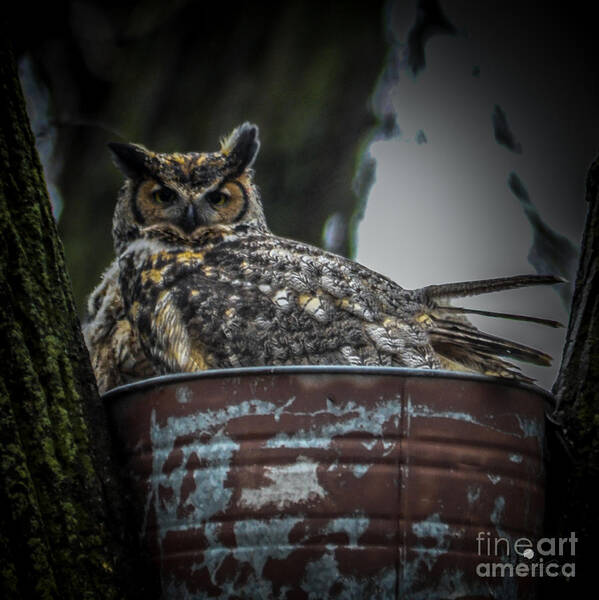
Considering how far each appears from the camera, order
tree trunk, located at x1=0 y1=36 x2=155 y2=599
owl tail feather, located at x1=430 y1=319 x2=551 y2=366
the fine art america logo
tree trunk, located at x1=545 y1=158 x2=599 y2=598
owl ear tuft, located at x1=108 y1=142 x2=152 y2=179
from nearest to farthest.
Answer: tree trunk, located at x1=0 y1=36 x2=155 y2=599
the fine art america logo
tree trunk, located at x1=545 y1=158 x2=599 y2=598
owl tail feather, located at x1=430 y1=319 x2=551 y2=366
owl ear tuft, located at x1=108 y1=142 x2=152 y2=179

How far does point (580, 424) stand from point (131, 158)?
1428 millimetres

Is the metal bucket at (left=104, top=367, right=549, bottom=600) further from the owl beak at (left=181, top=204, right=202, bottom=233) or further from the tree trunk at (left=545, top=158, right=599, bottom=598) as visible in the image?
the owl beak at (left=181, top=204, right=202, bottom=233)

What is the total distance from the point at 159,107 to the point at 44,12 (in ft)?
1.25

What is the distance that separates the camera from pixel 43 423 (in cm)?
98

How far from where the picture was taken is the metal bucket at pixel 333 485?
100 centimetres

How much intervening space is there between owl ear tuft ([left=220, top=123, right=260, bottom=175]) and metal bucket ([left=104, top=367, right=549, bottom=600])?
4.27 ft

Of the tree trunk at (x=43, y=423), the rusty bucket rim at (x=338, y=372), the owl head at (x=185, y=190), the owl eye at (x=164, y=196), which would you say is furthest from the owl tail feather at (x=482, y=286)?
the tree trunk at (x=43, y=423)

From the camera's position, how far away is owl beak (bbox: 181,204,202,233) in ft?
7.09

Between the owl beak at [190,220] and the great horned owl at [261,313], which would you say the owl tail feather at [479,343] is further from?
the owl beak at [190,220]

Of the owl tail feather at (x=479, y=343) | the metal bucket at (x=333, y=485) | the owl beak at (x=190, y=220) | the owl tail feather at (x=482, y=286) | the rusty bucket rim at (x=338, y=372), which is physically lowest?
the metal bucket at (x=333, y=485)

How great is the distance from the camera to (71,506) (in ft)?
3.19

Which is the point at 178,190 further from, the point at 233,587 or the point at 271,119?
the point at 233,587

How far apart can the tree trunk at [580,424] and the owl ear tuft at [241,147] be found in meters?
1.09

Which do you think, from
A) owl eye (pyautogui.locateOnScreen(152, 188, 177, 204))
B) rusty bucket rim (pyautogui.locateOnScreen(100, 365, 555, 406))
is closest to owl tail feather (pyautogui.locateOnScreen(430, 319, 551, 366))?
rusty bucket rim (pyautogui.locateOnScreen(100, 365, 555, 406))
